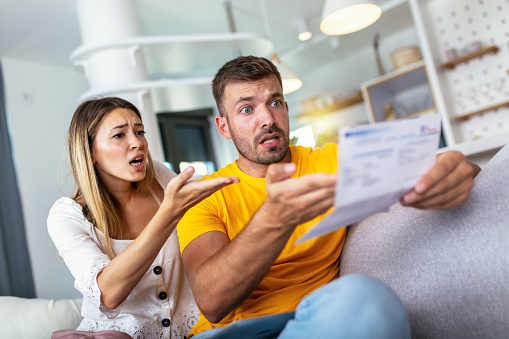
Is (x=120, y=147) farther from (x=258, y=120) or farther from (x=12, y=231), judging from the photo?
(x=12, y=231)

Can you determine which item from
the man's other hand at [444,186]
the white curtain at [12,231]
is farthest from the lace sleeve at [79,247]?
the white curtain at [12,231]

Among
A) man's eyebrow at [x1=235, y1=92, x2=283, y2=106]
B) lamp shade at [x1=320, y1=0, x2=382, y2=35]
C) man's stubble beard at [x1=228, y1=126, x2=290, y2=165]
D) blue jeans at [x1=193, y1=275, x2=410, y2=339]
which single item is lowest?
blue jeans at [x1=193, y1=275, x2=410, y2=339]

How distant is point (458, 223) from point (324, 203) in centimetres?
34

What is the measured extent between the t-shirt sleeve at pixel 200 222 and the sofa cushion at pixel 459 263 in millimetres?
445

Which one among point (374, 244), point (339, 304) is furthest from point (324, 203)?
point (374, 244)

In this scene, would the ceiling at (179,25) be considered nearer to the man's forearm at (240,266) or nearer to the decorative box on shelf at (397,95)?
the decorative box on shelf at (397,95)

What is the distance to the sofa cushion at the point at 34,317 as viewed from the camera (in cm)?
168

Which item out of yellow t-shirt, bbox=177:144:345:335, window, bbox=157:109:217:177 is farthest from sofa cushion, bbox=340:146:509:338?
window, bbox=157:109:217:177

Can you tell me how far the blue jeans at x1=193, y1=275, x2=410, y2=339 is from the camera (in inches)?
26.8

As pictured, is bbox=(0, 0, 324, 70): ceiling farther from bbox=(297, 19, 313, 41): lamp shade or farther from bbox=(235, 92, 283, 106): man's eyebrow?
bbox=(235, 92, 283, 106): man's eyebrow

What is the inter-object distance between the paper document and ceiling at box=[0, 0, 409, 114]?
2.90 m

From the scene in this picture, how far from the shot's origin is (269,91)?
1.37 m

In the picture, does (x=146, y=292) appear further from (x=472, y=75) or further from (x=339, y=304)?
(x=472, y=75)

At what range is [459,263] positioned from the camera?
2.84 feet
